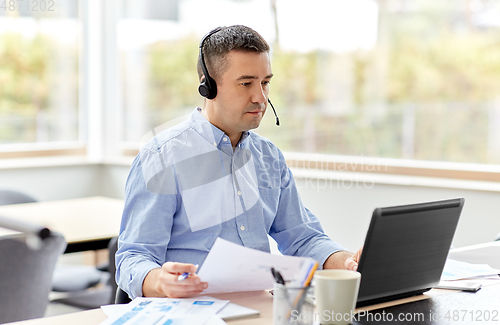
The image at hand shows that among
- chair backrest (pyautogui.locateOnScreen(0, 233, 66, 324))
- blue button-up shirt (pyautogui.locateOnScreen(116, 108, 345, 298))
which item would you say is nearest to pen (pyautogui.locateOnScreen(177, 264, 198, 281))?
blue button-up shirt (pyautogui.locateOnScreen(116, 108, 345, 298))

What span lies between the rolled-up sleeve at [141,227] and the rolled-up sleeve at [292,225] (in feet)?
1.18

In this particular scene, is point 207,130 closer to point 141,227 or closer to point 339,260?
point 141,227

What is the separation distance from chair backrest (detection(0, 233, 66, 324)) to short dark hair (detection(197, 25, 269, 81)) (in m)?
0.70

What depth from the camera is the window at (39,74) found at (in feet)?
13.1

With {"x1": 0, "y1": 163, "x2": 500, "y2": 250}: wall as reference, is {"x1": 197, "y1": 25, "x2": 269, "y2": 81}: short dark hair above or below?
above

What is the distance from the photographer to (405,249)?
3.46 ft

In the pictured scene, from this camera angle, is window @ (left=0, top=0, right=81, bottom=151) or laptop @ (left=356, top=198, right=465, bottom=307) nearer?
laptop @ (left=356, top=198, right=465, bottom=307)

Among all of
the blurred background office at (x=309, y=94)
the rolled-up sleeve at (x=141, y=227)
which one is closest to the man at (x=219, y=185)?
the rolled-up sleeve at (x=141, y=227)

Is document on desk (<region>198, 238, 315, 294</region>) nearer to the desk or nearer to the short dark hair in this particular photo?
the short dark hair

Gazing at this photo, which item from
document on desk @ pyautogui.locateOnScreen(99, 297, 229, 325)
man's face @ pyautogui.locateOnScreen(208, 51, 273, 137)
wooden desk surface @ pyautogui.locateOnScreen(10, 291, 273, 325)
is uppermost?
man's face @ pyautogui.locateOnScreen(208, 51, 273, 137)

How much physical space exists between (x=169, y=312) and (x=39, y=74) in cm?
363

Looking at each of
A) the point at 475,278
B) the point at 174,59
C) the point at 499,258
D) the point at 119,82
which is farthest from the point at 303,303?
the point at 119,82

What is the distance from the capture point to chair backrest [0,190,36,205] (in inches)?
119

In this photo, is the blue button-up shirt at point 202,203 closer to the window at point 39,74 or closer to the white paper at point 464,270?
the white paper at point 464,270
